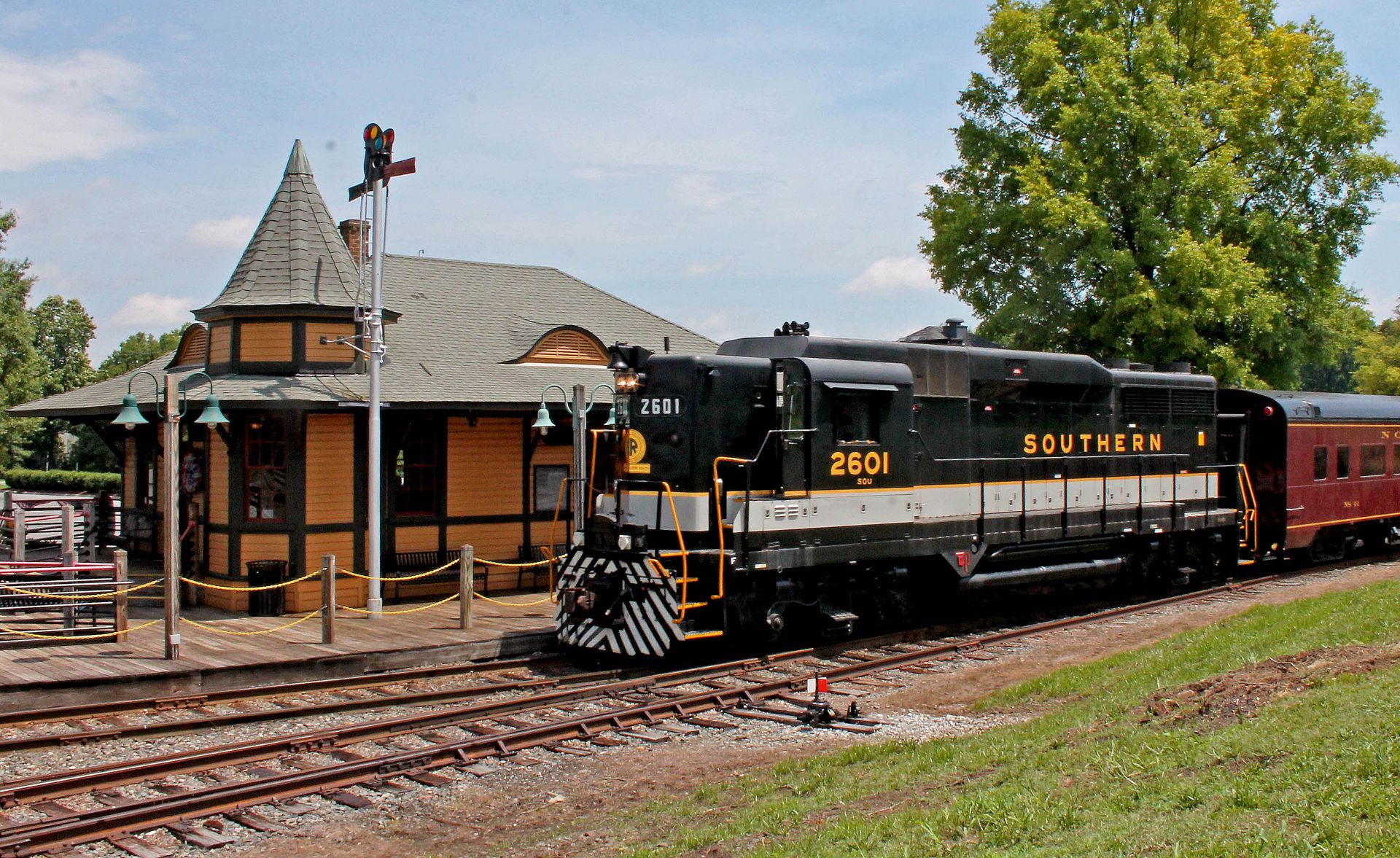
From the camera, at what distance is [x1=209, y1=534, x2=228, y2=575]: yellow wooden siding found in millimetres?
16539

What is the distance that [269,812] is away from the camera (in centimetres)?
783

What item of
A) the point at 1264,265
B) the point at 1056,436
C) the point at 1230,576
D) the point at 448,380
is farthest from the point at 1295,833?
the point at 1264,265

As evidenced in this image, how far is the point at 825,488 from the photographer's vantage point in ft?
41.6

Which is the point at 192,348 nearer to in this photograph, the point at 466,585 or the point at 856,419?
the point at 466,585

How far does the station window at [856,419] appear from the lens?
12711 millimetres

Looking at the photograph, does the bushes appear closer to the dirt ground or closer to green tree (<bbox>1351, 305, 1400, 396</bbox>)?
the dirt ground

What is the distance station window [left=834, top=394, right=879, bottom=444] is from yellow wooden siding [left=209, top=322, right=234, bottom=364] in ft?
31.9

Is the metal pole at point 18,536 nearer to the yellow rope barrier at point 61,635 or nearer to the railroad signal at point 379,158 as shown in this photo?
the yellow rope barrier at point 61,635

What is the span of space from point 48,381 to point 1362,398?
60.6 metres

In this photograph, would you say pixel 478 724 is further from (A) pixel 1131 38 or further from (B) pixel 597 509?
(A) pixel 1131 38

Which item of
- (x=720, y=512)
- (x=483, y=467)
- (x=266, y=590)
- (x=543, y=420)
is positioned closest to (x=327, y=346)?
(x=483, y=467)

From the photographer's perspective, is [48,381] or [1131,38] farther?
[48,381]

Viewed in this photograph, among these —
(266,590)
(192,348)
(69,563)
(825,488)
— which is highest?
(192,348)

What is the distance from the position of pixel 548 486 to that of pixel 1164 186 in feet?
47.9
